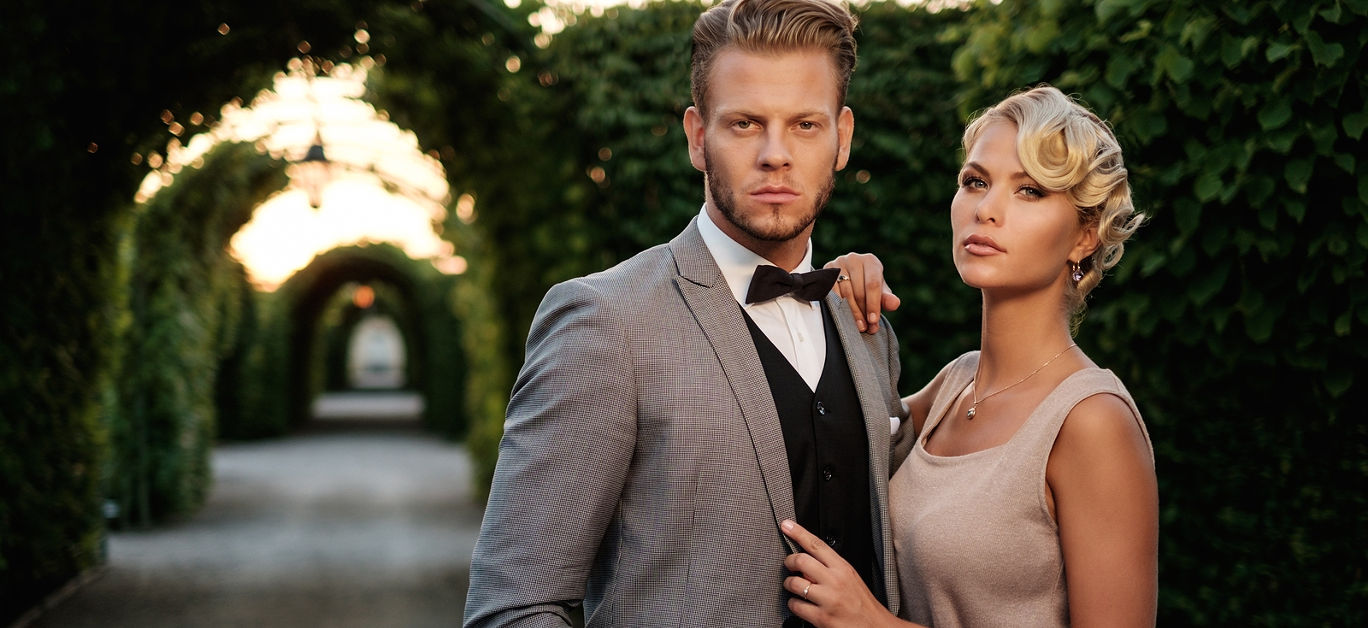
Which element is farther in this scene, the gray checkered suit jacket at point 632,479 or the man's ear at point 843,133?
the man's ear at point 843,133

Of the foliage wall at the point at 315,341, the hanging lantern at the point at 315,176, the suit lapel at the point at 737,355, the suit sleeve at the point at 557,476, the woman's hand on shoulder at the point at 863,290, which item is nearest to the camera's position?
the suit sleeve at the point at 557,476

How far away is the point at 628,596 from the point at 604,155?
4.09 metres

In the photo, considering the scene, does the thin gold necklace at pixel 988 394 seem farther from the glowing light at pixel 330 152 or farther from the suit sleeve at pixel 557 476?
the glowing light at pixel 330 152

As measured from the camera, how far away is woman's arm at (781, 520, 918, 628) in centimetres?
178

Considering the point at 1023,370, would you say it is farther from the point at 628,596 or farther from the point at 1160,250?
the point at 1160,250

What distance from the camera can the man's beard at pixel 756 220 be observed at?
195 centimetres

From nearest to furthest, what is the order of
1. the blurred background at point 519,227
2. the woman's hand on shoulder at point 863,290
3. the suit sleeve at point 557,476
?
1. the suit sleeve at point 557,476
2. the woman's hand on shoulder at point 863,290
3. the blurred background at point 519,227

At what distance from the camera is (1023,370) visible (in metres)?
2.17

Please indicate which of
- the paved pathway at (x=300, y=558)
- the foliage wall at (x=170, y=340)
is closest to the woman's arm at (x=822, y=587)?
the paved pathway at (x=300, y=558)

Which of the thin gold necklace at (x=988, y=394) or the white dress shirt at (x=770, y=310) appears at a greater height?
the white dress shirt at (x=770, y=310)

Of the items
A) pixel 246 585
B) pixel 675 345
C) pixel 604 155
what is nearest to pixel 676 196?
pixel 604 155

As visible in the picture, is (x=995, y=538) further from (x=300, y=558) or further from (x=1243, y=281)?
(x=300, y=558)

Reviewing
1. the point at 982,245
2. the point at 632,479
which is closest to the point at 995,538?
the point at 982,245

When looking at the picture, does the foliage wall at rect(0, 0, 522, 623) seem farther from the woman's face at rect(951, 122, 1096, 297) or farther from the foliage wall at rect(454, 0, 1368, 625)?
the woman's face at rect(951, 122, 1096, 297)
